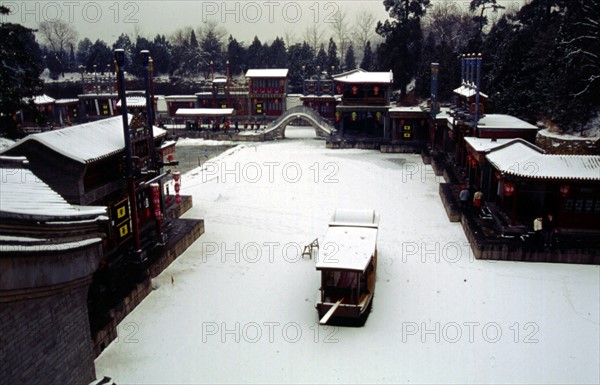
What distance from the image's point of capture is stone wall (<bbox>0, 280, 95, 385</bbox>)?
265 inches

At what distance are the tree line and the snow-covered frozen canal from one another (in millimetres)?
13470

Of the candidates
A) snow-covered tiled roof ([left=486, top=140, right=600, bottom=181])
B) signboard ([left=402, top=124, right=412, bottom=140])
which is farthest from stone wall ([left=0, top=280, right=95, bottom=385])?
signboard ([left=402, top=124, right=412, bottom=140])

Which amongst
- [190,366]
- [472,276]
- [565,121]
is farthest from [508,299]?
[565,121]

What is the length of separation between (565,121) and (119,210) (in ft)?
93.4

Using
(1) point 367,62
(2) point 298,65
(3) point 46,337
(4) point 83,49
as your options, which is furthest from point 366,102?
(4) point 83,49

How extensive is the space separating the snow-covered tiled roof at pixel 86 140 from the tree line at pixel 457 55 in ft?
23.5

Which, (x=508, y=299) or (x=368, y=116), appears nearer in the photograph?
(x=508, y=299)

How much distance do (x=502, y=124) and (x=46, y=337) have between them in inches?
922

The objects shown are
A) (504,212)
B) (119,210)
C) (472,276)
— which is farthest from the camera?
(504,212)

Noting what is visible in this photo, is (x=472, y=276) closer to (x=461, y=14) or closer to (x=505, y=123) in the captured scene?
(x=505, y=123)

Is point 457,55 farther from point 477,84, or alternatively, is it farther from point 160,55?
point 160,55

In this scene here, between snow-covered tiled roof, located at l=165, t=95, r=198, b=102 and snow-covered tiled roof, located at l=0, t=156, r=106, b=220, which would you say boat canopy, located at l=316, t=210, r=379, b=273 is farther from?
snow-covered tiled roof, located at l=165, t=95, r=198, b=102

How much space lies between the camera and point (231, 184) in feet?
87.7

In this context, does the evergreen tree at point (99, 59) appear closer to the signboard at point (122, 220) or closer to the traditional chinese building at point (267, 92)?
the traditional chinese building at point (267, 92)
